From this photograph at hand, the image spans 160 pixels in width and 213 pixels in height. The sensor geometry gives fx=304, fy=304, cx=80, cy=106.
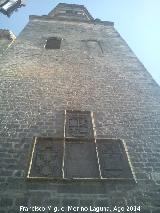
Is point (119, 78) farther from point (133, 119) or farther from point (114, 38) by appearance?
point (114, 38)

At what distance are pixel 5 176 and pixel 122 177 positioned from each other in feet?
6.14

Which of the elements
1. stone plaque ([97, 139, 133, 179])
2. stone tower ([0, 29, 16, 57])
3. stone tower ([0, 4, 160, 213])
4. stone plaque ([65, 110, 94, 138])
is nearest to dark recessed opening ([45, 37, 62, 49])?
stone tower ([0, 4, 160, 213])

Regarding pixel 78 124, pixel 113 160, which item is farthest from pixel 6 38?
pixel 113 160

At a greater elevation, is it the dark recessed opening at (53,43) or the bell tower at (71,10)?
the bell tower at (71,10)

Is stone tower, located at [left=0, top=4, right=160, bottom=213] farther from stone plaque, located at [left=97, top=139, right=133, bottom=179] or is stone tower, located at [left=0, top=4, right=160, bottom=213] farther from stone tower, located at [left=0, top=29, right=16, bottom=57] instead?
stone tower, located at [left=0, top=29, right=16, bottom=57]

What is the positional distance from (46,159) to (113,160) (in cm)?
116

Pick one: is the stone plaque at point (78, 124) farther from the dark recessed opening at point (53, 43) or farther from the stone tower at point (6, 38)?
the stone tower at point (6, 38)

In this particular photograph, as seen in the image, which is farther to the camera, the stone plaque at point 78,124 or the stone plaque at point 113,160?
the stone plaque at point 78,124

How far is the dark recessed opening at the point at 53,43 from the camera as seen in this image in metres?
10.2

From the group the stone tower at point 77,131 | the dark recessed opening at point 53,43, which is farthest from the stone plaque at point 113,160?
the dark recessed opening at point 53,43

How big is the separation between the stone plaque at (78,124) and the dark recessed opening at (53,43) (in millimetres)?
4310

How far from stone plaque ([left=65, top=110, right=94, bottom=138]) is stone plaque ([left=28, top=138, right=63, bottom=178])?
470 mm

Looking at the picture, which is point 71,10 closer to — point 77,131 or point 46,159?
point 77,131

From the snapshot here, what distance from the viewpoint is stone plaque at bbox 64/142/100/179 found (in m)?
4.95
